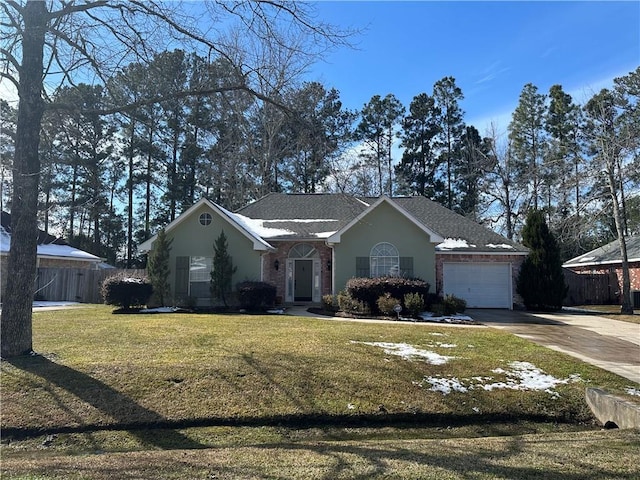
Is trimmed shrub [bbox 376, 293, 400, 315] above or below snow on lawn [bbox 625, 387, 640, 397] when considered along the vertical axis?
above

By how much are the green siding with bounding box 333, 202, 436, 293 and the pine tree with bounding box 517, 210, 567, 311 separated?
4.90m

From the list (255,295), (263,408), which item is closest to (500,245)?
(255,295)

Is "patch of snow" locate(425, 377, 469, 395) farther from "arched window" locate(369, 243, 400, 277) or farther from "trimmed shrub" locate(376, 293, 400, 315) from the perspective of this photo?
"arched window" locate(369, 243, 400, 277)

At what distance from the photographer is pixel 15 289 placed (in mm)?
7555

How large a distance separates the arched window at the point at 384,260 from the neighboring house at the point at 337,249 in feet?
0.13

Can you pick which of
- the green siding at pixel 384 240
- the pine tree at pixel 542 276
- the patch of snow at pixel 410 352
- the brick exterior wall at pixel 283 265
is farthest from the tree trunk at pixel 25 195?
the pine tree at pixel 542 276

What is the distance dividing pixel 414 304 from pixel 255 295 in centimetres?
577

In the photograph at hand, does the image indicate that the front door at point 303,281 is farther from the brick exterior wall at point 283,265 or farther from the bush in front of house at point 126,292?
the bush in front of house at point 126,292

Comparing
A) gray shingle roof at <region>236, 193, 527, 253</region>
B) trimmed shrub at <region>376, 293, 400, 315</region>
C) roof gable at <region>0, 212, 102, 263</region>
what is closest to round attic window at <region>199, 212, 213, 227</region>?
gray shingle roof at <region>236, 193, 527, 253</region>

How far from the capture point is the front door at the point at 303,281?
20.3 metres

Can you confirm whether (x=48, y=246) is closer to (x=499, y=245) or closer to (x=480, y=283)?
(x=480, y=283)

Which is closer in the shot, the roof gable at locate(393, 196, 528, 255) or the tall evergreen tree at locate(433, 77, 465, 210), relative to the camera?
the roof gable at locate(393, 196, 528, 255)

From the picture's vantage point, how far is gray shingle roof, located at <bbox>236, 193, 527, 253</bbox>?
20031 millimetres

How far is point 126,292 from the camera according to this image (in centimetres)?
1644
